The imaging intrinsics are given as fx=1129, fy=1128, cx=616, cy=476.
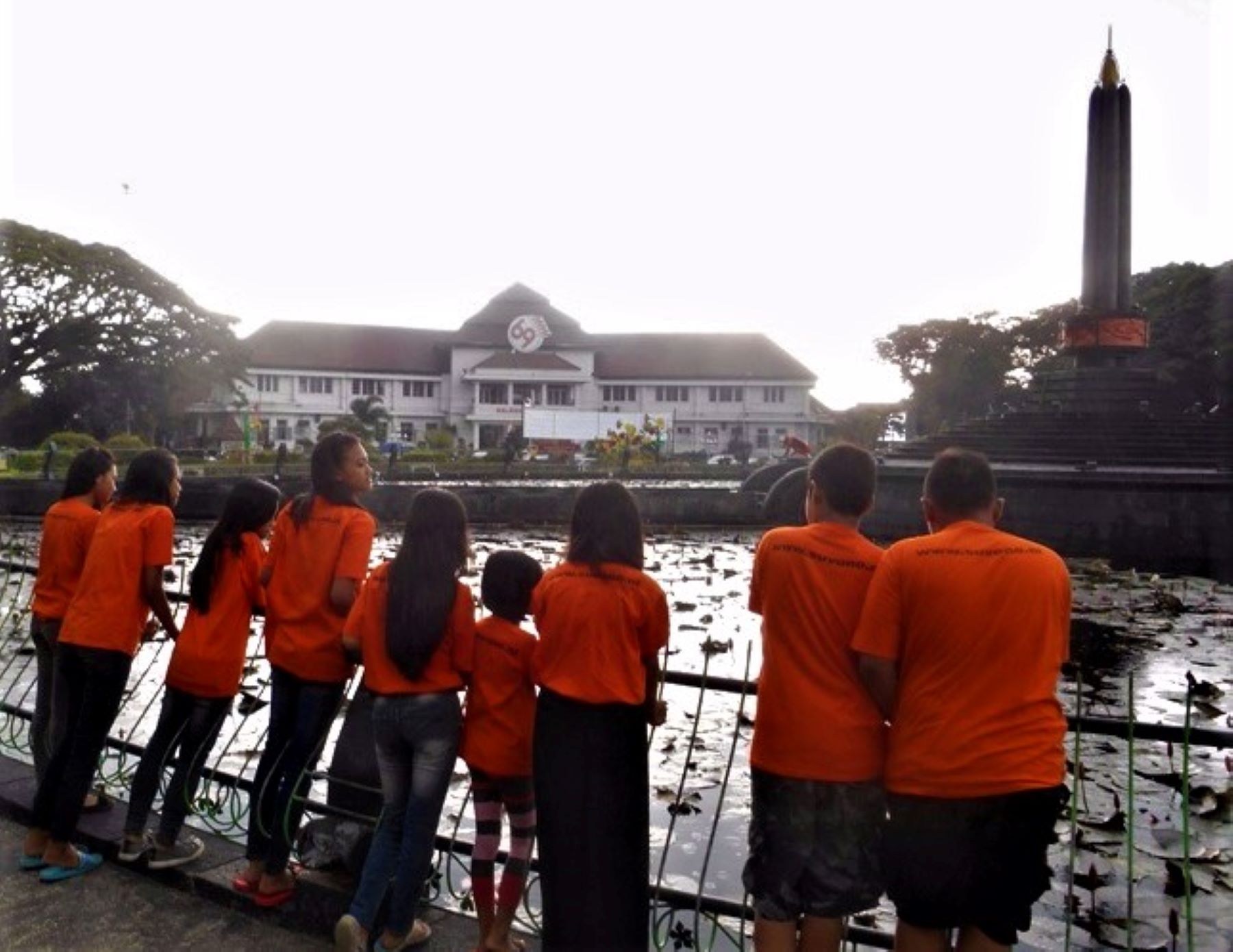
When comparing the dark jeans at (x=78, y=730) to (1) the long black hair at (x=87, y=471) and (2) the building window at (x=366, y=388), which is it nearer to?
(1) the long black hair at (x=87, y=471)

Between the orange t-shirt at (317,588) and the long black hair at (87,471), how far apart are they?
3.84 feet

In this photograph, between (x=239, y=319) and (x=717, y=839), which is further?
(x=239, y=319)

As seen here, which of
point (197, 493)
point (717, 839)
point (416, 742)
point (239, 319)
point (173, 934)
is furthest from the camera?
point (239, 319)

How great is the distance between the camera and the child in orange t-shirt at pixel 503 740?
324 centimetres

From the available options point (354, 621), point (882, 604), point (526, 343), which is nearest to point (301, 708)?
point (354, 621)

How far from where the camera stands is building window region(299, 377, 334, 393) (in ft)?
239

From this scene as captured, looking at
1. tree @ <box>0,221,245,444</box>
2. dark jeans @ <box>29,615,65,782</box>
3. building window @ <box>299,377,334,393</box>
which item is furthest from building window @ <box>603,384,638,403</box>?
dark jeans @ <box>29,615,65,782</box>

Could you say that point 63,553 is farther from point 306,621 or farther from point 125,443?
point 125,443

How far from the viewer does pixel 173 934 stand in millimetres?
3576

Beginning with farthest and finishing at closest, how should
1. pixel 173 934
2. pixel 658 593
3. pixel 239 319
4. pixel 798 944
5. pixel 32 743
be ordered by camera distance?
pixel 239 319 → pixel 32 743 → pixel 173 934 → pixel 658 593 → pixel 798 944

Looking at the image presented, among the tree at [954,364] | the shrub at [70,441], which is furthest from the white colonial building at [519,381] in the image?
the shrub at [70,441]

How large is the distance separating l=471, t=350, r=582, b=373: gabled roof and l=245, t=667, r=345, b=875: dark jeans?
6914 cm

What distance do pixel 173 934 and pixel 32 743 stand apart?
4.69ft

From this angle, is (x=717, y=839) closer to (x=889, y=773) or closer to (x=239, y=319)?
(x=889, y=773)
